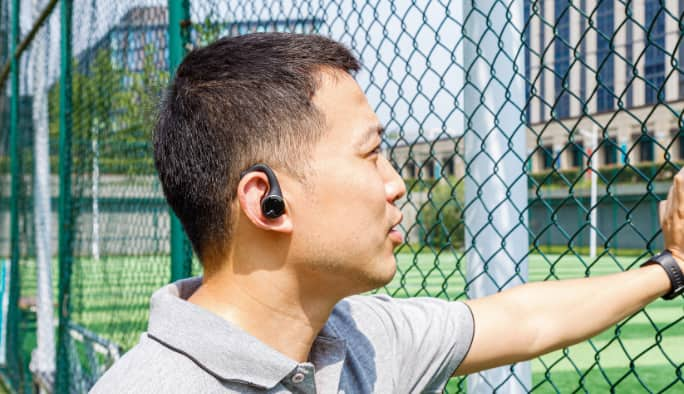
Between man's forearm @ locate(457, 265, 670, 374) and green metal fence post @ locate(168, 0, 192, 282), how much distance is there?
1.56 m

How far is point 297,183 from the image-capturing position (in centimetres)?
129

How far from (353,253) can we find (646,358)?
5541 mm

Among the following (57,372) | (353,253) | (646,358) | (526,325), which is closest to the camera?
(353,253)

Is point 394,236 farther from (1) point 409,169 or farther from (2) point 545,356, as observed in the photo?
(1) point 409,169

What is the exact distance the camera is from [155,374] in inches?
45.7

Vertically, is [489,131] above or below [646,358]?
above

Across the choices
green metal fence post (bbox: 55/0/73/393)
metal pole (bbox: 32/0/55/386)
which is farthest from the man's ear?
metal pole (bbox: 32/0/55/386)

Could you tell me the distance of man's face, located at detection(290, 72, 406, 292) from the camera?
1277 millimetres

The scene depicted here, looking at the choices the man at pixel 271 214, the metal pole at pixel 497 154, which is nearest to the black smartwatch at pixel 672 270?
the man at pixel 271 214

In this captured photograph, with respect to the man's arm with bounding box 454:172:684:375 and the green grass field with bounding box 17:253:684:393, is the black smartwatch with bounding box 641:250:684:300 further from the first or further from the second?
the green grass field with bounding box 17:253:684:393

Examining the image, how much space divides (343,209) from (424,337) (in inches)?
15.7

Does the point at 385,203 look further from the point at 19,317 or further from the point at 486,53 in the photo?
the point at 19,317

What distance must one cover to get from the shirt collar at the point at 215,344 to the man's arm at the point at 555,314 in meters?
0.49

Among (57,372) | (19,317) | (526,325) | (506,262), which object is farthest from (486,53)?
(19,317)
